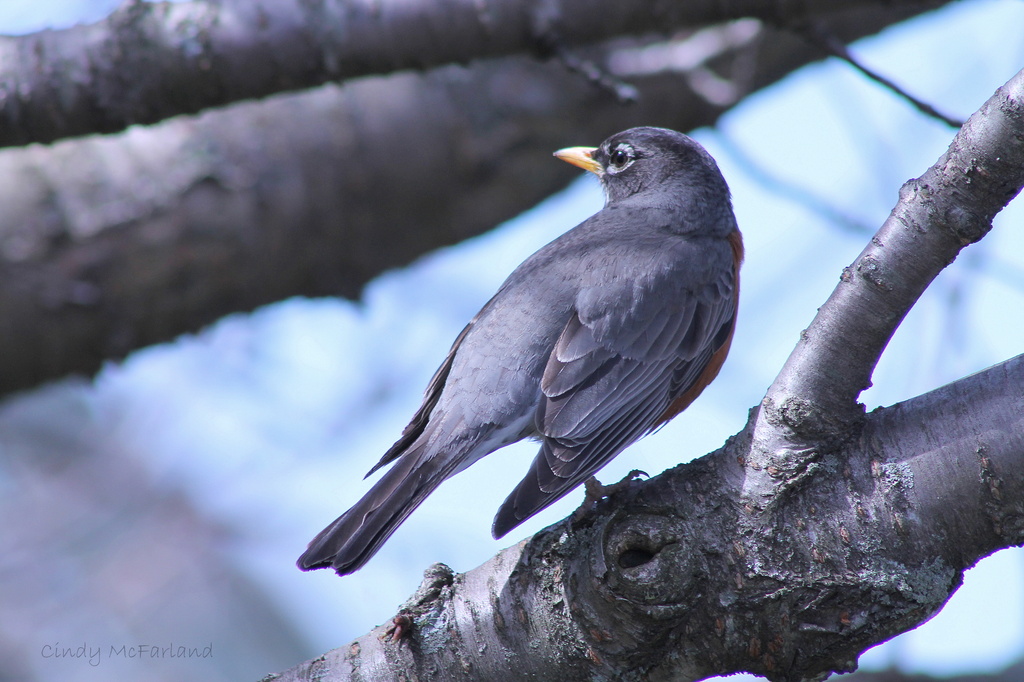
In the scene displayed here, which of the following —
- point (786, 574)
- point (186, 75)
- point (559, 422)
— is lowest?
point (786, 574)

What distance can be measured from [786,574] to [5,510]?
8.16 metres

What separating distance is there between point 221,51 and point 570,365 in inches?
67.8

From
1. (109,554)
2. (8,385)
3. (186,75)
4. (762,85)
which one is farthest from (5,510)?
(762,85)

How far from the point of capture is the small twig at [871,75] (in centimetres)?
357

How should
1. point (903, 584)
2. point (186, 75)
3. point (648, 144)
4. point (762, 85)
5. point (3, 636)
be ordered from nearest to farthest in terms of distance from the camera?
point (903, 584), point (186, 75), point (648, 144), point (762, 85), point (3, 636)

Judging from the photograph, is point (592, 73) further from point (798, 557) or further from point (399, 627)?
point (399, 627)

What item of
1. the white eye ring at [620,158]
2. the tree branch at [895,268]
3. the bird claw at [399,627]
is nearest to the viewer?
the tree branch at [895,268]

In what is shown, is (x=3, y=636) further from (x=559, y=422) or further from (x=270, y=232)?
(x=559, y=422)

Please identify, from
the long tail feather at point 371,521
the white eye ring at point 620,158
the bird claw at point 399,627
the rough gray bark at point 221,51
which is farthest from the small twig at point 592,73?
the bird claw at point 399,627

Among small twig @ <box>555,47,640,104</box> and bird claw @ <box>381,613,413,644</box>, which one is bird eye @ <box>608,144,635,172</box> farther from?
bird claw @ <box>381,613,413,644</box>

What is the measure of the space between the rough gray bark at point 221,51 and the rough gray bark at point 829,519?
5.76 ft

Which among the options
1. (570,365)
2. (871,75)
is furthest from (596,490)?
(871,75)

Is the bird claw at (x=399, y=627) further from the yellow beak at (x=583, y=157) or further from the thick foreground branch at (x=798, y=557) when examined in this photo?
the yellow beak at (x=583, y=157)

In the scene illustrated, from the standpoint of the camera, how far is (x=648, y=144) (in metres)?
5.16
